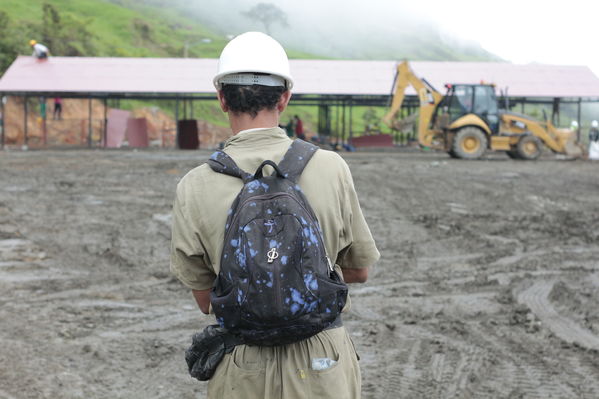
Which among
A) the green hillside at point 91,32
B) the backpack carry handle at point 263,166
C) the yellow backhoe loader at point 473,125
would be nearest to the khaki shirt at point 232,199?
the backpack carry handle at point 263,166

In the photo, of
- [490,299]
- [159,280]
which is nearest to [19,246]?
[159,280]

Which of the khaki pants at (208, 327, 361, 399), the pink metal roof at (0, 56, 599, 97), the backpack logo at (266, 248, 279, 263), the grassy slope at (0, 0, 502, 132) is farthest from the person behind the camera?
the grassy slope at (0, 0, 502, 132)

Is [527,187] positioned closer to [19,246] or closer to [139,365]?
[19,246]

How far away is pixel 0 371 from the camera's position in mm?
5859

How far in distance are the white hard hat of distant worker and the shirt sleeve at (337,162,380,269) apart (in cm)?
39

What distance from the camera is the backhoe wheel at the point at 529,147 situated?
90.1 ft

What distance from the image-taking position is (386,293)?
30.2 ft

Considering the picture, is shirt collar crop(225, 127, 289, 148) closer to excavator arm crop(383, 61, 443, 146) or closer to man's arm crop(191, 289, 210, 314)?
man's arm crop(191, 289, 210, 314)

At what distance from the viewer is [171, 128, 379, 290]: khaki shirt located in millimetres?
2541

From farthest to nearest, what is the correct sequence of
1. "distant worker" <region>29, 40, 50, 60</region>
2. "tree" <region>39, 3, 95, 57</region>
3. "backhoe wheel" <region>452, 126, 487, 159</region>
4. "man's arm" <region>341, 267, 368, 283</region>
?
"tree" <region>39, 3, 95, 57</region>, "distant worker" <region>29, 40, 50, 60</region>, "backhoe wheel" <region>452, 126, 487, 159</region>, "man's arm" <region>341, 267, 368, 283</region>

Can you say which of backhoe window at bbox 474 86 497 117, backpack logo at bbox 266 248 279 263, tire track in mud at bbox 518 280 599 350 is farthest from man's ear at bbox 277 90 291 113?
backhoe window at bbox 474 86 497 117

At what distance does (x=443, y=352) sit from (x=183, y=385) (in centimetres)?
233

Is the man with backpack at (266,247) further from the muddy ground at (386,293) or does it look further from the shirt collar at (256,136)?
the muddy ground at (386,293)

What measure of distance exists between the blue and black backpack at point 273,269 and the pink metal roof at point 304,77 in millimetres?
31466
